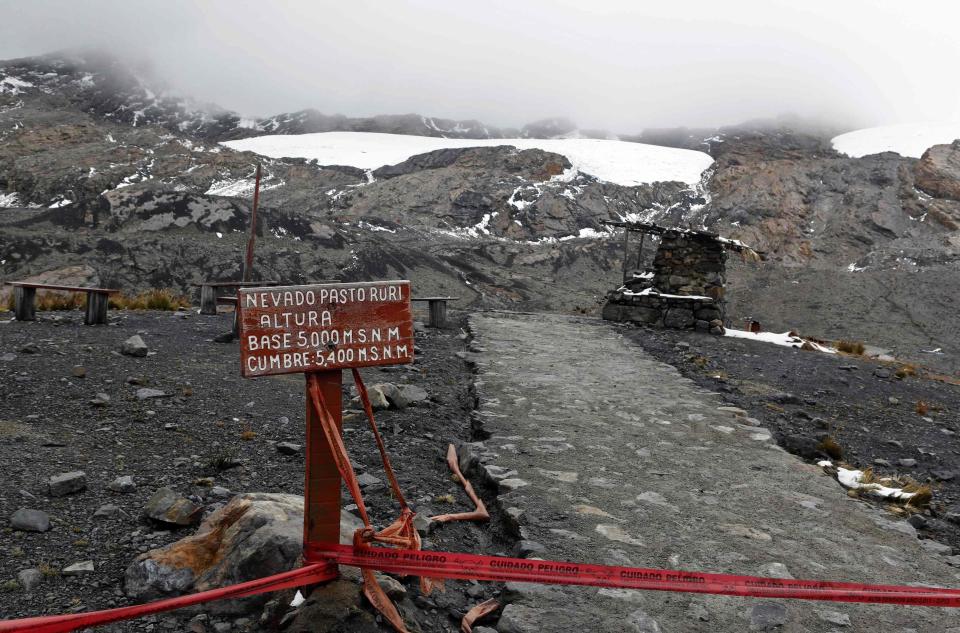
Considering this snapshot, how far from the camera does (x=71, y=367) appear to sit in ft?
19.3

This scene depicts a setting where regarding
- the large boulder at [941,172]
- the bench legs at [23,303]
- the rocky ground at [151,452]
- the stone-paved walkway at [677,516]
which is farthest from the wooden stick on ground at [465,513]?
the large boulder at [941,172]

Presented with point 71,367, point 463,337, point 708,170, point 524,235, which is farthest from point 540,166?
point 71,367

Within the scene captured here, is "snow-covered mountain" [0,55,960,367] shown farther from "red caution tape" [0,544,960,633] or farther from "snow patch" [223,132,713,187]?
"red caution tape" [0,544,960,633]

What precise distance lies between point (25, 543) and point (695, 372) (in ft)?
25.0

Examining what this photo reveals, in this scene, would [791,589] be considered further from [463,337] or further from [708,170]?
[708,170]

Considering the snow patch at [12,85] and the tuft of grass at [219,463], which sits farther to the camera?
the snow patch at [12,85]

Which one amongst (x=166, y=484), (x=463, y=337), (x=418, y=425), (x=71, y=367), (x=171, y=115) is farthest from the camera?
(x=171, y=115)

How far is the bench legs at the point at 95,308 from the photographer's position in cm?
852

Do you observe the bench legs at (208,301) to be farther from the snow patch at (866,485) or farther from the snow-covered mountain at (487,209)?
the snow-covered mountain at (487,209)

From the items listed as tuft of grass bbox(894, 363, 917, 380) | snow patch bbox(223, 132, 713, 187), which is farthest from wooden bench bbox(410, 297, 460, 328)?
snow patch bbox(223, 132, 713, 187)

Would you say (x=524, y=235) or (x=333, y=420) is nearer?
(x=333, y=420)

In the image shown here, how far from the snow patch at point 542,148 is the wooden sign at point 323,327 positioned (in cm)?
5411

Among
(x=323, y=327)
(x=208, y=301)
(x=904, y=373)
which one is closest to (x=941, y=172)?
(x=904, y=373)

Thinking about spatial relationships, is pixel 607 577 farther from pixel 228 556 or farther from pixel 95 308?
pixel 95 308
